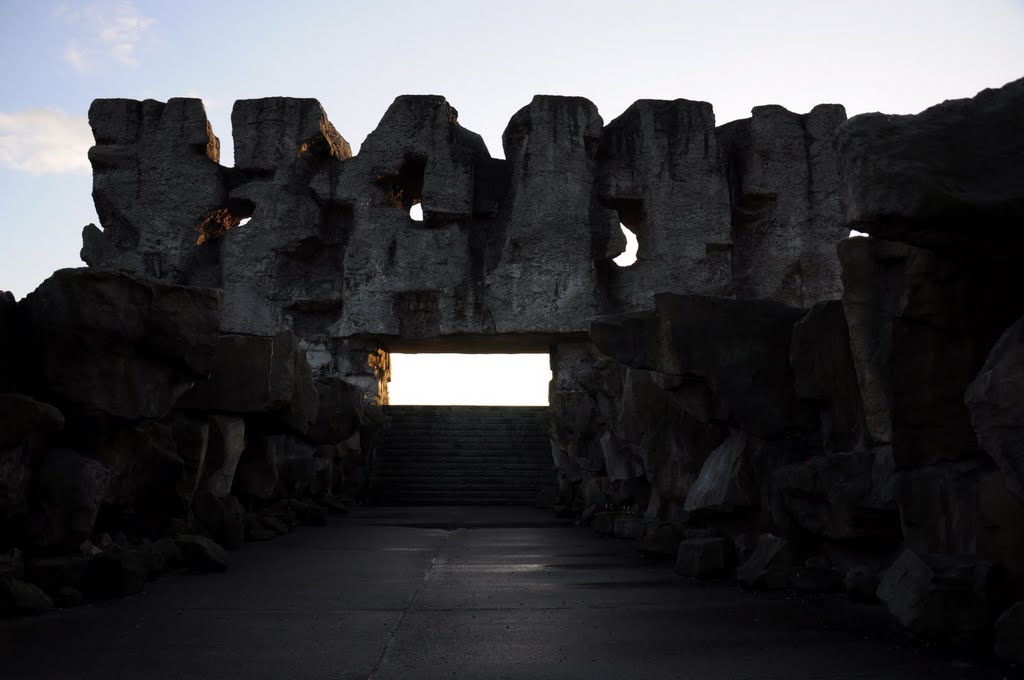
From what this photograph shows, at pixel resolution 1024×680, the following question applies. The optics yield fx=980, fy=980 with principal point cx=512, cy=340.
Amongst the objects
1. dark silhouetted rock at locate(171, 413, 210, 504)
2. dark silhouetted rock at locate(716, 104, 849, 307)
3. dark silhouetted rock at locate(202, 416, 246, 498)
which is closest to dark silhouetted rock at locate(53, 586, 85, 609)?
dark silhouetted rock at locate(171, 413, 210, 504)

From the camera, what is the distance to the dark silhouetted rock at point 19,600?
14.4ft

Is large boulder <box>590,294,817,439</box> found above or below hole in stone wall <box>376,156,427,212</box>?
below

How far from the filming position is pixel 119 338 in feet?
18.6

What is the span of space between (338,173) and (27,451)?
1710 centimetres

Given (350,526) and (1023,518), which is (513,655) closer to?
(1023,518)

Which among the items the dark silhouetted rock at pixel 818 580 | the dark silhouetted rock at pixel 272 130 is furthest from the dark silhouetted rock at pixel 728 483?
the dark silhouetted rock at pixel 272 130

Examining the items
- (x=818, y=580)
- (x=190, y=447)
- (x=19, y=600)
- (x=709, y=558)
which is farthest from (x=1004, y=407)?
(x=190, y=447)

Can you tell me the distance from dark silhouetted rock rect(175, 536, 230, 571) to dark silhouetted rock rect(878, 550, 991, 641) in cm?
431

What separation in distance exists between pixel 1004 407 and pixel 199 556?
4896 millimetres

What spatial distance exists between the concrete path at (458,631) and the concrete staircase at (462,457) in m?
9.10

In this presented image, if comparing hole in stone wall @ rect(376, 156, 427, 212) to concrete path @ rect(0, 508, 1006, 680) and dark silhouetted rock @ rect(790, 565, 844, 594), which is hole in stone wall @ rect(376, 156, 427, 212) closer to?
concrete path @ rect(0, 508, 1006, 680)

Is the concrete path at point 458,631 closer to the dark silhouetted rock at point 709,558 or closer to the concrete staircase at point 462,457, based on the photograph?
the dark silhouetted rock at point 709,558

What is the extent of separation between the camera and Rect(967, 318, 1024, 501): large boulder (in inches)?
120

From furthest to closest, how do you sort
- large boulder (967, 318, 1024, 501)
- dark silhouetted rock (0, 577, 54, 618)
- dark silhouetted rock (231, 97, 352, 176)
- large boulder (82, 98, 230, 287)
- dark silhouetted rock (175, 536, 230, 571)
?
large boulder (82, 98, 230, 287) < dark silhouetted rock (231, 97, 352, 176) < dark silhouetted rock (175, 536, 230, 571) < dark silhouetted rock (0, 577, 54, 618) < large boulder (967, 318, 1024, 501)
